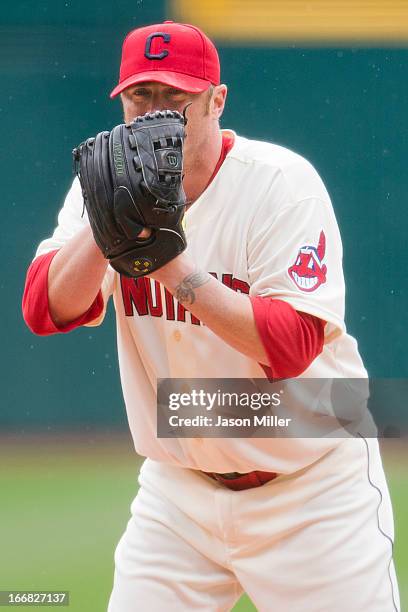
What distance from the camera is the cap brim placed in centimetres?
179

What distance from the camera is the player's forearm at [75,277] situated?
1.66 metres

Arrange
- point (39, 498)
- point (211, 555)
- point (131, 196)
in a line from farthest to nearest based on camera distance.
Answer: point (39, 498) < point (211, 555) < point (131, 196)

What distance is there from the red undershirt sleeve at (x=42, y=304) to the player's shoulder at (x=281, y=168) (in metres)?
0.36

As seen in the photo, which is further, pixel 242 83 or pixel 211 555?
pixel 242 83

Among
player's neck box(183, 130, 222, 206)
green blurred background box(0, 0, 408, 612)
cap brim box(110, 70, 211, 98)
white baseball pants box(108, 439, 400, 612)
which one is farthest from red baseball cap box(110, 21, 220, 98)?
green blurred background box(0, 0, 408, 612)

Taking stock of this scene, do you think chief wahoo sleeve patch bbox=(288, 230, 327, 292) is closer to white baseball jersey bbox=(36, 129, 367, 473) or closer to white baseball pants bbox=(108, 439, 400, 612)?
white baseball jersey bbox=(36, 129, 367, 473)

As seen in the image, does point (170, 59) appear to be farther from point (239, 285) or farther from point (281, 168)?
point (239, 285)

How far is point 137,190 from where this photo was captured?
4.96 feet

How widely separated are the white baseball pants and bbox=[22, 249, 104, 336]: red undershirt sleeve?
39 centimetres

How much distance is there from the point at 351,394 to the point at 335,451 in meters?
0.12

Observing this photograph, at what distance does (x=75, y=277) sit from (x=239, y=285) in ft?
1.01

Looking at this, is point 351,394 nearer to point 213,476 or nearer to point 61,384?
point 213,476

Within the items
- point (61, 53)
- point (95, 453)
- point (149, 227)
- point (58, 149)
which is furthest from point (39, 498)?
point (149, 227)

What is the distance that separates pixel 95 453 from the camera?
13.8 ft
